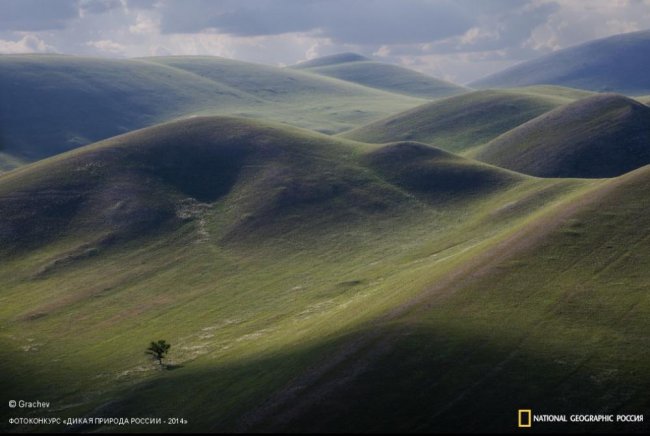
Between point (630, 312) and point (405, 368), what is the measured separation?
2136cm

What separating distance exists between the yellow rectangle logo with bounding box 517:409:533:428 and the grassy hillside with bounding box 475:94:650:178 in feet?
368

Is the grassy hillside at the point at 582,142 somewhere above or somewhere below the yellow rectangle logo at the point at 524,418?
above

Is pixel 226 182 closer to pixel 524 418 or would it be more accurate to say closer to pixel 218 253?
pixel 218 253

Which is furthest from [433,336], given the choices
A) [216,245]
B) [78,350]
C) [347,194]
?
[347,194]

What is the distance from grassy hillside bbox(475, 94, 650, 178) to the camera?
157 metres

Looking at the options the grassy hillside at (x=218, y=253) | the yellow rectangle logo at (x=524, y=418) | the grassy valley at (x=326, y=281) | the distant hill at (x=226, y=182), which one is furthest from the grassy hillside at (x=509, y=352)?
the distant hill at (x=226, y=182)

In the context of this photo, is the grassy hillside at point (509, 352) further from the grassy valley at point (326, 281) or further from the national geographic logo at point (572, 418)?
the national geographic logo at point (572, 418)

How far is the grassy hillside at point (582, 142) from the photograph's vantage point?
515 ft

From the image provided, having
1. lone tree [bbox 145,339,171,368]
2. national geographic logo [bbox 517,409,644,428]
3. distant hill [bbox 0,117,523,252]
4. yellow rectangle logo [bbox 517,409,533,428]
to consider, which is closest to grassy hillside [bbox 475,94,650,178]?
distant hill [bbox 0,117,523,252]

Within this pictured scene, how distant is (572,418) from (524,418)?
124 inches

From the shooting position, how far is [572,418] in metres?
47.3

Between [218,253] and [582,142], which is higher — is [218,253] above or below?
below

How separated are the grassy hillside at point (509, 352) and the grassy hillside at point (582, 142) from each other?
273 ft

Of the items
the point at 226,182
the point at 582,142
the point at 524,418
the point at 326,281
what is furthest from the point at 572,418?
the point at 582,142
